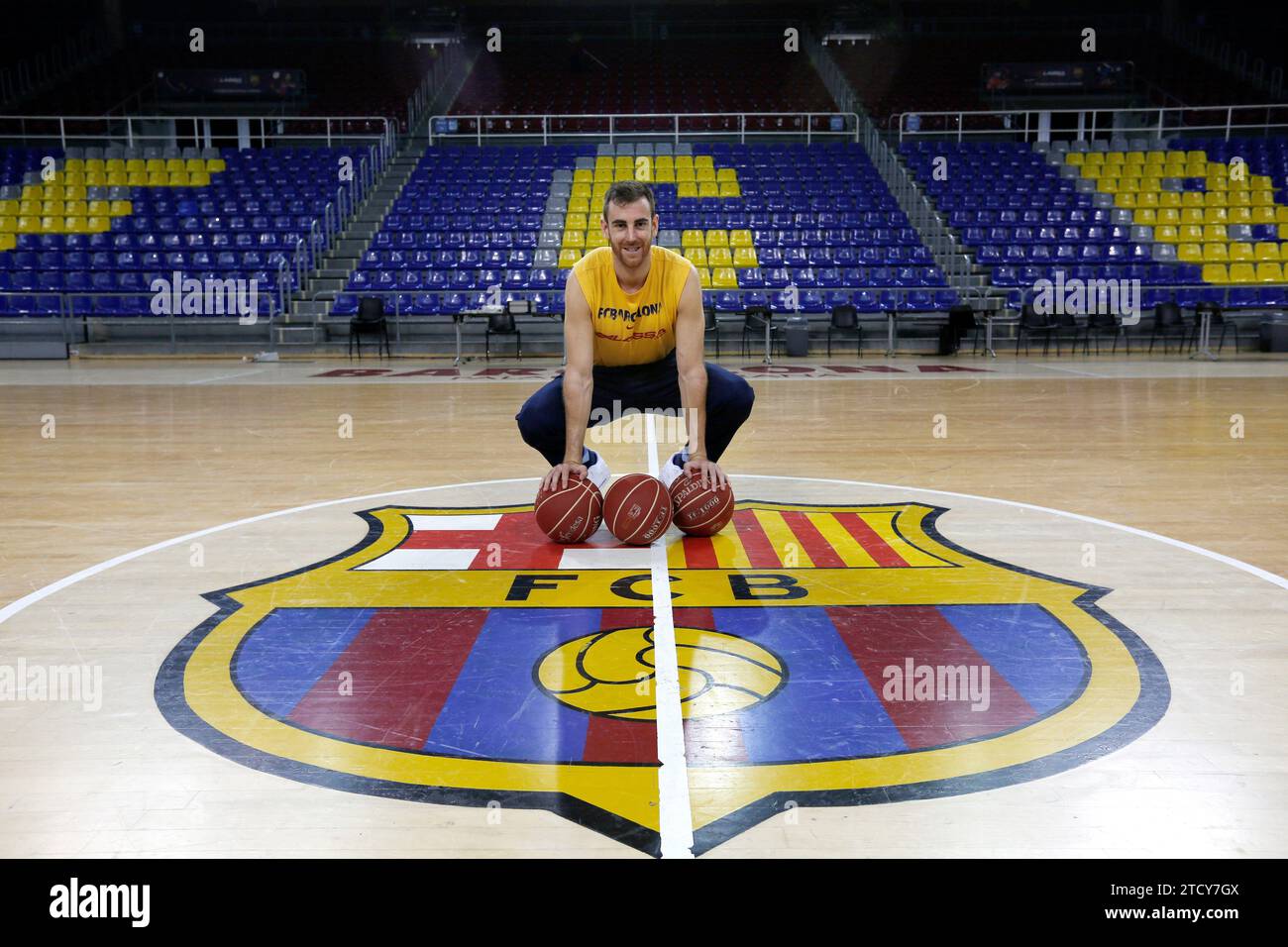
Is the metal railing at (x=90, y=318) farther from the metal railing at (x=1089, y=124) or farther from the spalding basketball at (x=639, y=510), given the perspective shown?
the spalding basketball at (x=639, y=510)

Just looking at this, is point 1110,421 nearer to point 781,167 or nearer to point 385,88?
point 781,167

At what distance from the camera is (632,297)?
440 cm

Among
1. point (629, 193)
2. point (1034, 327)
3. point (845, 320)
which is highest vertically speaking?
point (629, 193)

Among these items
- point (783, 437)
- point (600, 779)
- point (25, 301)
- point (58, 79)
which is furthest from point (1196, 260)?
point (58, 79)

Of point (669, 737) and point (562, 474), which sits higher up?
point (562, 474)

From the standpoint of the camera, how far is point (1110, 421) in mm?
7750

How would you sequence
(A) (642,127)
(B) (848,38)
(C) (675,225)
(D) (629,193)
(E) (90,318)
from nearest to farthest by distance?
(D) (629,193), (E) (90,318), (C) (675,225), (A) (642,127), (B) (848,38)

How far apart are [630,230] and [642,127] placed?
1937 cm

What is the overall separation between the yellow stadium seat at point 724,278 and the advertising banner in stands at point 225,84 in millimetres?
13342

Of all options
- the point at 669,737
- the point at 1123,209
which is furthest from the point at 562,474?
the point at 1123,209

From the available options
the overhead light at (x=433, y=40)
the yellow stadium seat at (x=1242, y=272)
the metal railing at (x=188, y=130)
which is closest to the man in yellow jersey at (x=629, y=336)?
the yellow stadium seat at (x=1242, y=272)

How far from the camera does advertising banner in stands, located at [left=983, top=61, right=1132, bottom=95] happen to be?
915 inches

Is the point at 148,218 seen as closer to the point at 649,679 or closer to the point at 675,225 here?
the point at 675,225

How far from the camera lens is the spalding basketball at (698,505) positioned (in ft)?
14.0
